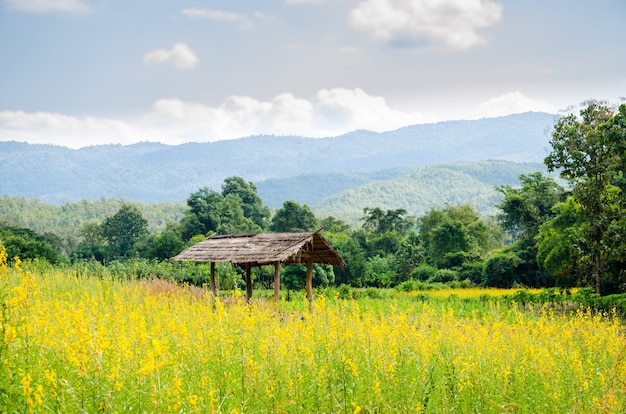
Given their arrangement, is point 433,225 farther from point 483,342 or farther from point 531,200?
point 483,342

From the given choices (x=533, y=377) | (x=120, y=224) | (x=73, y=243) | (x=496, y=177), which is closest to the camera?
(x=533, y=377)

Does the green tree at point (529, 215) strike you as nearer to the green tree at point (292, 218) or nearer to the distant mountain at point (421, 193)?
the green tree at point (292, 218)

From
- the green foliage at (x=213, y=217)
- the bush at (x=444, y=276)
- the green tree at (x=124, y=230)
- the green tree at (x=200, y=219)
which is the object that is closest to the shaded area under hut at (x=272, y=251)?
the bush at (x=444, y=276)

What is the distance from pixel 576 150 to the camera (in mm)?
24172

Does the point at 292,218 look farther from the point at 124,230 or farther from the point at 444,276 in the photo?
the point at 124,230

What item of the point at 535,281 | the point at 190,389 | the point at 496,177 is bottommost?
the point at 535,281

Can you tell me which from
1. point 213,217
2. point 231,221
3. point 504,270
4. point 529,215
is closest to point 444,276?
point 504,270

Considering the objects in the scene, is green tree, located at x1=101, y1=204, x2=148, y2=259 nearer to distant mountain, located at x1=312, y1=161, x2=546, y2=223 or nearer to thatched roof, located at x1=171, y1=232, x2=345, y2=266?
thatched roof, located at x1=171, y1=232, x2=345, y2=266

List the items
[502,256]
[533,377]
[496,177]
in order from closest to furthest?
1. [533,377]
2. [502,256]
3. [496,177]

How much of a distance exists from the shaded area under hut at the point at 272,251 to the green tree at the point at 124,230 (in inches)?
1716

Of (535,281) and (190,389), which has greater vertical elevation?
(190,389)

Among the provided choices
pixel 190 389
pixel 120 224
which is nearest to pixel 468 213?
pixel 120 224

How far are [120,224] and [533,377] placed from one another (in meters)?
59.4

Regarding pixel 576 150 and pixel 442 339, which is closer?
pixel 442 339
